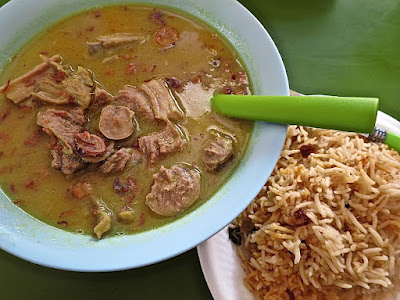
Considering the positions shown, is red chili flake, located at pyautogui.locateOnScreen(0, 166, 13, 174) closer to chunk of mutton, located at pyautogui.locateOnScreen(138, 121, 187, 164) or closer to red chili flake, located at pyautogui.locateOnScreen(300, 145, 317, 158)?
chunk of mutton, located at pyautogui.locateOnScreen(138, 121, 187, 164)

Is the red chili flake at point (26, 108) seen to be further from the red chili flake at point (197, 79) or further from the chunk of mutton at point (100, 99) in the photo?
the red chili flake at point (197, 79)

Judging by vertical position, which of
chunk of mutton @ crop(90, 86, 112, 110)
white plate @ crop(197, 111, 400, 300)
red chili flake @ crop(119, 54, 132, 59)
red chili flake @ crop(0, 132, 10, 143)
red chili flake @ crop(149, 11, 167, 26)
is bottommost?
white plate @ crop(197, 111, 400, 300)

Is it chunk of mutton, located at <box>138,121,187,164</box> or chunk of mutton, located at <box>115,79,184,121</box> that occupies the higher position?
chunk of mutton, located at <box>115,79,184,121</box>

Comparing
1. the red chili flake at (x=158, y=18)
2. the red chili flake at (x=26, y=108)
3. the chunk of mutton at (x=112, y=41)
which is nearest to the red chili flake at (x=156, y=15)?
the red chili flake at (x=158, y=18)

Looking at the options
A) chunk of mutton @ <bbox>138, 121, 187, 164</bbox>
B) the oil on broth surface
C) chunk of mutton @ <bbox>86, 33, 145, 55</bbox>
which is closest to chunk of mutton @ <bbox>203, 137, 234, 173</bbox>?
the oil on broth surface

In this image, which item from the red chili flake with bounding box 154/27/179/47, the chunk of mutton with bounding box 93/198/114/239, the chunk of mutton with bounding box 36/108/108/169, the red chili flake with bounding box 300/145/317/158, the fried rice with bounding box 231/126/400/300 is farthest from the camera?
the red chili flake with bounding box 300/145/317/158

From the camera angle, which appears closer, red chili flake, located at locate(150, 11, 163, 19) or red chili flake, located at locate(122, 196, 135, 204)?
red chili flake, located at locate(122, 196, 135, 204)

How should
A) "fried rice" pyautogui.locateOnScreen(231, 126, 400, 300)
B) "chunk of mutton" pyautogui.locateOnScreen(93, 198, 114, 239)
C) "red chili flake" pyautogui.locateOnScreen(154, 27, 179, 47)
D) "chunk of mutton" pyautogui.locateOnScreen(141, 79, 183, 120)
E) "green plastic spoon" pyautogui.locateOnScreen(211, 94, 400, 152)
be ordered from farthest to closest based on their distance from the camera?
"red chili flake" pyautogui.locateOnScreen(154, 27, 179, 47), "fried rice" pyautogui.locateOnScreen(231, 126, 400, 300), "chunk of mutton" pyautogui.locateOnScreen(141, 79, 183, 120), "chunk of mutton" pyautogui.locateOnScreen(93, 198, 114, 239), "green plastic spoon" pyautogui.locateOnScreen(211, 94, 400, 152)
